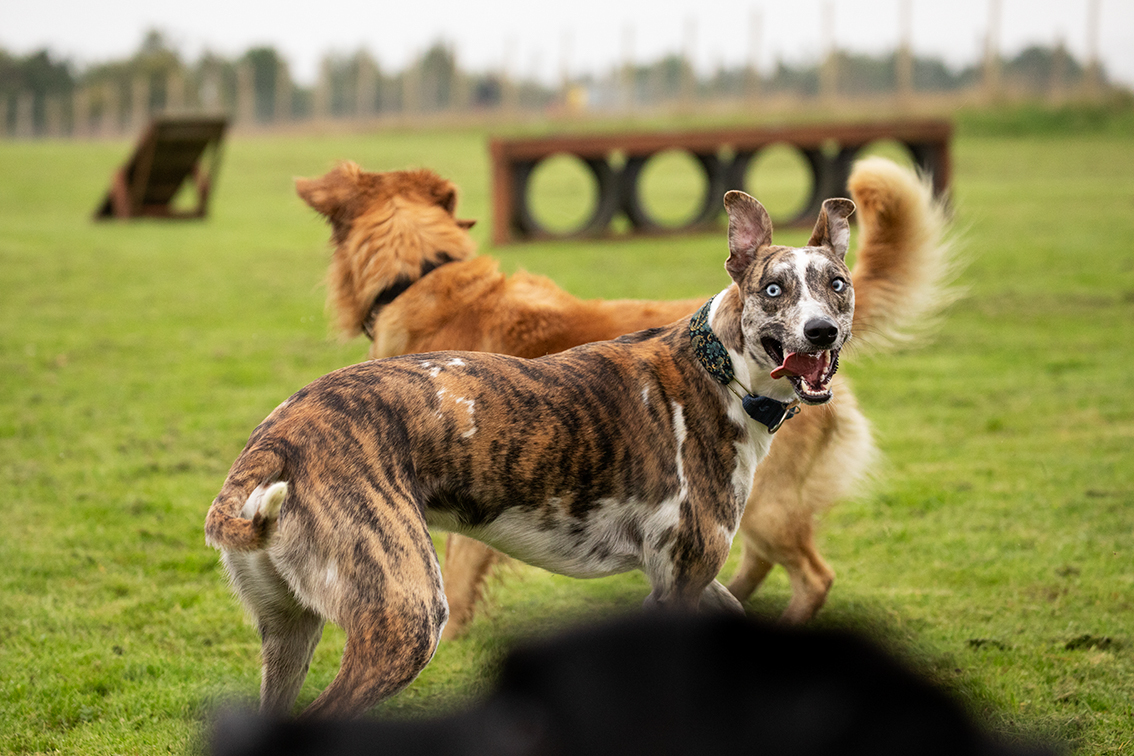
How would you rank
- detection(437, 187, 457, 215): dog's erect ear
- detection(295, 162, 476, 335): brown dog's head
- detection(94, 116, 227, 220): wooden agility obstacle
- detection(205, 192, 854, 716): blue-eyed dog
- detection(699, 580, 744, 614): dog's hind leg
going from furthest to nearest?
detection(94, 116, 227, 220): wooden agility obstacle < detection(437, 187, 457, 215): dog's erect ear < detection(295, 162, 476, 335): brown dog's head < detection(699, 580, 744, 614): dog's hind leg < detection(205, 192, 854, 716): blue-eyed dog

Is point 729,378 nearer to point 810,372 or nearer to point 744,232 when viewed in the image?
point 810,372

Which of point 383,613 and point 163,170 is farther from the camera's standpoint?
point 163,170

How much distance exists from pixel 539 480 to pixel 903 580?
103 inches

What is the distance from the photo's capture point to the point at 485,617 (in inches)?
171

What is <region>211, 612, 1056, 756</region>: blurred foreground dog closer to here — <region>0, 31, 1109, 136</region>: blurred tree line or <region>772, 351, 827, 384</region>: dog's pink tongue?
<region>772, 351, 827, 384</region>: dog's pink tongue

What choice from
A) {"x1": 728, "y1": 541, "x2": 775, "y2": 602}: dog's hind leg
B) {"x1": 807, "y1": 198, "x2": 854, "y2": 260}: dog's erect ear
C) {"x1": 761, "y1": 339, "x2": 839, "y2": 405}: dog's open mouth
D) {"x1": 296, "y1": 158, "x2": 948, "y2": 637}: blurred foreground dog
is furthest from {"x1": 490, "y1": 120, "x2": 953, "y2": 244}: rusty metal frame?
{"x1": 761, "y1": 339, "x2": 839, "y2": 405}: dog's open mouth

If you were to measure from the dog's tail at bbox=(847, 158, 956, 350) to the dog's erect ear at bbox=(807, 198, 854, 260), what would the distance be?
42.8 inches

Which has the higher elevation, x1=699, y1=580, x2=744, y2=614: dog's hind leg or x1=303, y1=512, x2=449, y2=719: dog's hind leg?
x1=303, y1=512, x2=449, y2=719: dog's hind leg

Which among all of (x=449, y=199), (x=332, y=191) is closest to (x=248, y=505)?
(x=332, y=191)

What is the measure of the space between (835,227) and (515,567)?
85.9 inches

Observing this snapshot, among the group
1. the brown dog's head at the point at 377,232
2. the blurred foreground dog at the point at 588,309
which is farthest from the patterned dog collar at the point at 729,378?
the brown dog's head at the point at 377,232

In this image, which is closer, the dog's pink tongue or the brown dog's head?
the dog's pink tongue

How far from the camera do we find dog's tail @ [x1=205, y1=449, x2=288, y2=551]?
216cm

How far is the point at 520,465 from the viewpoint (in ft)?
8.95
